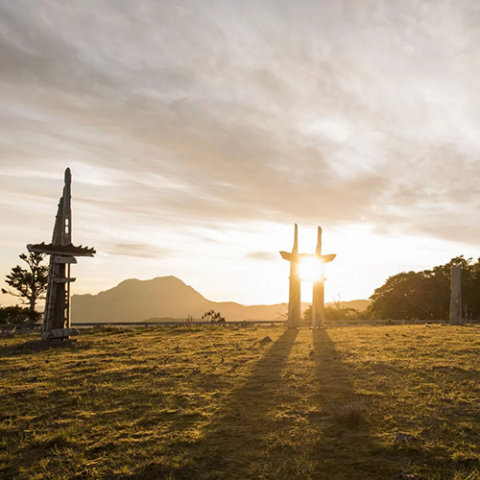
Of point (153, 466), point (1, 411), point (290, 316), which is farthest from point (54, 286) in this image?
point (153, 466)

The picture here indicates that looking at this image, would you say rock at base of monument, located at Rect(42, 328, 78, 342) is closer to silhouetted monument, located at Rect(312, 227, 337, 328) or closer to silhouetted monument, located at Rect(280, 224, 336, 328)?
Answer: silhouetted monument, located at Rect(280, 224, 336, 328)

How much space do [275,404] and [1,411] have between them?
20.2 ft

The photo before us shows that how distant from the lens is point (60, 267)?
71.1 feet

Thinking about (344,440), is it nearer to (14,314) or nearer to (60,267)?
(60,267)

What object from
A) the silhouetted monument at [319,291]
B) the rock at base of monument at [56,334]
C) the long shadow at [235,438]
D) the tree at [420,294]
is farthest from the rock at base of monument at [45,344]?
the tree at [420,294]

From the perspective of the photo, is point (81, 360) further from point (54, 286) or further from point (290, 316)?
point (290, 316)

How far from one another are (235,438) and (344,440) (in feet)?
6.24

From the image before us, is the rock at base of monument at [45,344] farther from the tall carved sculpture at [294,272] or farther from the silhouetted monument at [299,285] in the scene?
the silhouetted monument at [299,285]

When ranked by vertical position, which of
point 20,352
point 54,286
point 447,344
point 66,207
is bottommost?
point 20,352

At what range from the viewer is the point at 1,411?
9211mm

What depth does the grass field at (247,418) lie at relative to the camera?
6.29 meters

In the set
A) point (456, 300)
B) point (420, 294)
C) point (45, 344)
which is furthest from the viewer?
point (420, 294)

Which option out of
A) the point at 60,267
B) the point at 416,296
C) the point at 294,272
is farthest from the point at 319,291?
the point at 416,296

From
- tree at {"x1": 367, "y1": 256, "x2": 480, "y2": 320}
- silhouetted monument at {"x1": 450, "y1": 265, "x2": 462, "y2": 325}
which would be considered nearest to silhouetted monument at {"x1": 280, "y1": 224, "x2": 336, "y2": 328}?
silhouetted monument at {"x1": 450, "y1": 265, "x2": 462, "y2": 325}
